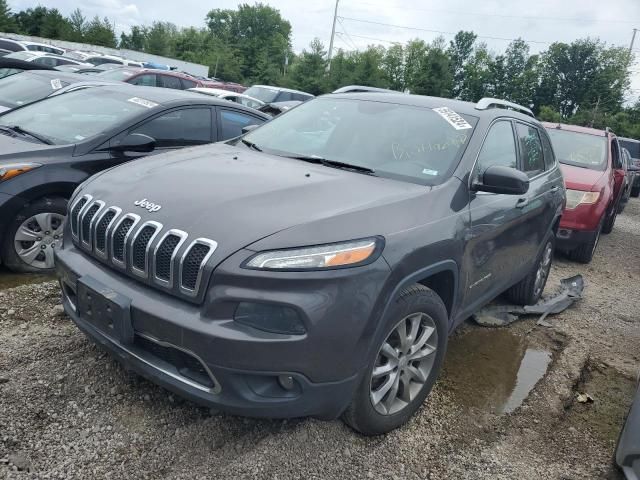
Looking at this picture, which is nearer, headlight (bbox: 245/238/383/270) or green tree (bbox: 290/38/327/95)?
headlight (bbox: 245/238/383/270)

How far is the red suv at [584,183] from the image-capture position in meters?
6.67

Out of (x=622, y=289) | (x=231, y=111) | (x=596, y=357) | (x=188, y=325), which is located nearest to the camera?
(x=188, y=325)

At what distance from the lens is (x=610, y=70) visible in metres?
57.4

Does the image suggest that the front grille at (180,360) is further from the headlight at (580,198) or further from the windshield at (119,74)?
the windshield at (119,74)

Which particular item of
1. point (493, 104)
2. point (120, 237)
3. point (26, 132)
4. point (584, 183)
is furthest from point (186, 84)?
point (120, 237)

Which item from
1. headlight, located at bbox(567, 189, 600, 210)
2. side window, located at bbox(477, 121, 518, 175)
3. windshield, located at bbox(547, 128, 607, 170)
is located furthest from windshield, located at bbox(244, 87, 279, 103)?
side window, located at bbox(477, 121, 518, 175)

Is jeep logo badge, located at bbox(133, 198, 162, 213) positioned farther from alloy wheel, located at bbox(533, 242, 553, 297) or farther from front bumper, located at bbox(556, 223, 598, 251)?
front bumper, located at bbox(556, 223, 598, 251)

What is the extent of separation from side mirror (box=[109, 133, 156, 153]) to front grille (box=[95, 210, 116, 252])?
1.97 m

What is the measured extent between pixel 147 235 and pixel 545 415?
2544mm

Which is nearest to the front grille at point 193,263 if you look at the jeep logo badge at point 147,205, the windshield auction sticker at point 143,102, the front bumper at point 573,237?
the jeep logo badge at point 147,205

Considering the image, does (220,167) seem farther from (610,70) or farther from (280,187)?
(610,70)

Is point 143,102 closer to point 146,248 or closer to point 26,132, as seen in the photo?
point 26,132

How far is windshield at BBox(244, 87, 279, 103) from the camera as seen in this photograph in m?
18.3

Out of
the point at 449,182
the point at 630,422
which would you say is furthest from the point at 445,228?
the point at 630,422
